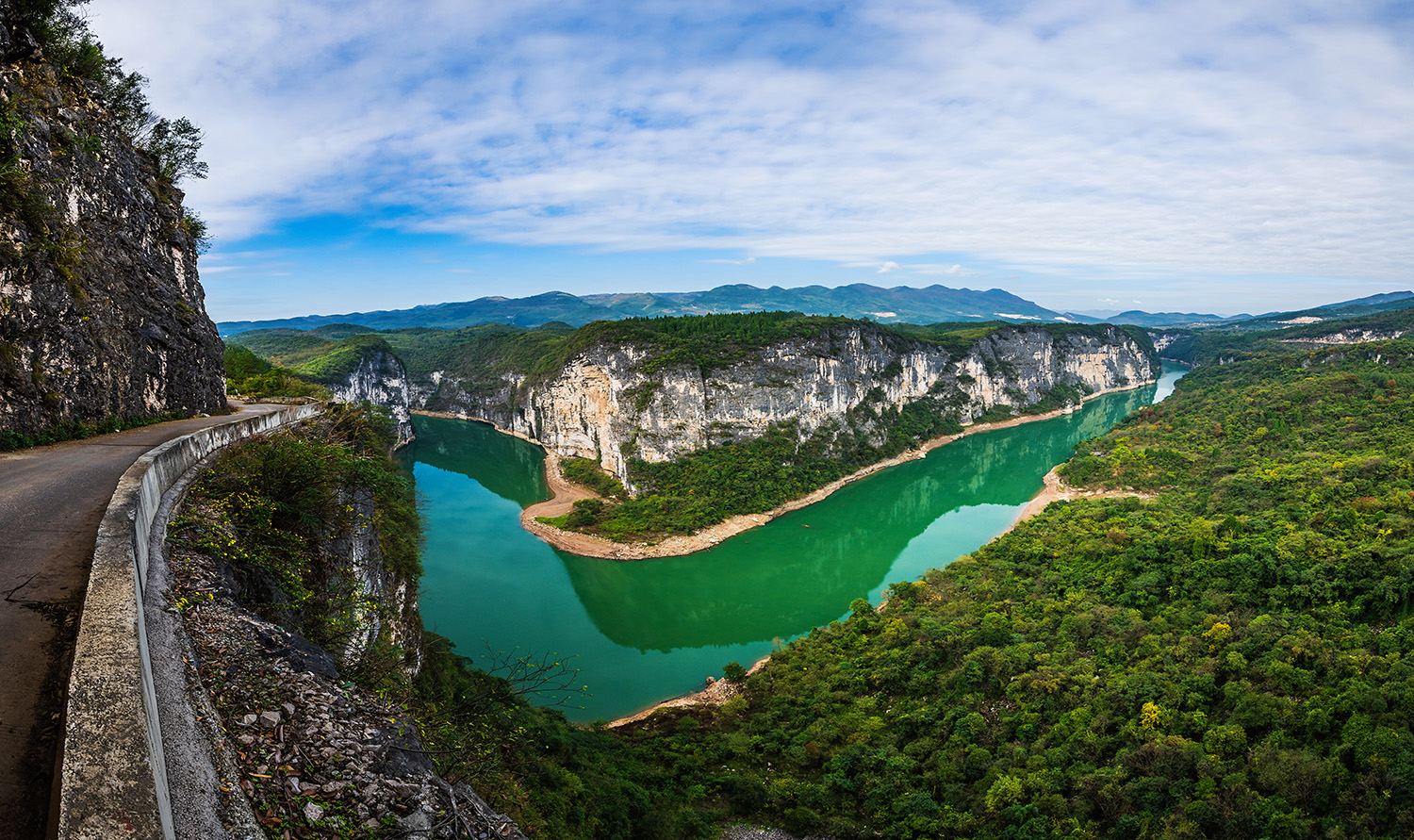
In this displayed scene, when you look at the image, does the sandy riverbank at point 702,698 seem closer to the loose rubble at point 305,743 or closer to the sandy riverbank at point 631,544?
the sandy riverbank at point 631,544

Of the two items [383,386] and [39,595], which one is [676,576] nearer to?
[39,595]

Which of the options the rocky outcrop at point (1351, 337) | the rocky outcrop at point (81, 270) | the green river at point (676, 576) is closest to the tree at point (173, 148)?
the rocky outcrop at point (81, 270)

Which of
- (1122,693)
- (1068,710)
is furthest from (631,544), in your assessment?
(1122,693)

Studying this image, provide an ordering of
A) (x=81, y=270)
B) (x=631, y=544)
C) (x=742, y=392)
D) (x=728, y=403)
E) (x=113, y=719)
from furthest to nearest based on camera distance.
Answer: (x=742, y=392)
(x=728, y=403)
(x=631, y=544)
(x=81, y=270)
(x=113, y=719)

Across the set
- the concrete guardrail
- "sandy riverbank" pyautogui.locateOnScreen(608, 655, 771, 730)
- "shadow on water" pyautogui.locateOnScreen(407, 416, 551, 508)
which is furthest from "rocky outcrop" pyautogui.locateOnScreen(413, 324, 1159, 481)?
the concrete guardrail

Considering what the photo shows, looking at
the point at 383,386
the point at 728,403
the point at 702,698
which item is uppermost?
the point at 383,386

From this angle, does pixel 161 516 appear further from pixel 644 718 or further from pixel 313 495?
pixel 644 718

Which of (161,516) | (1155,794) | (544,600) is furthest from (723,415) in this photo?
(161,516)
